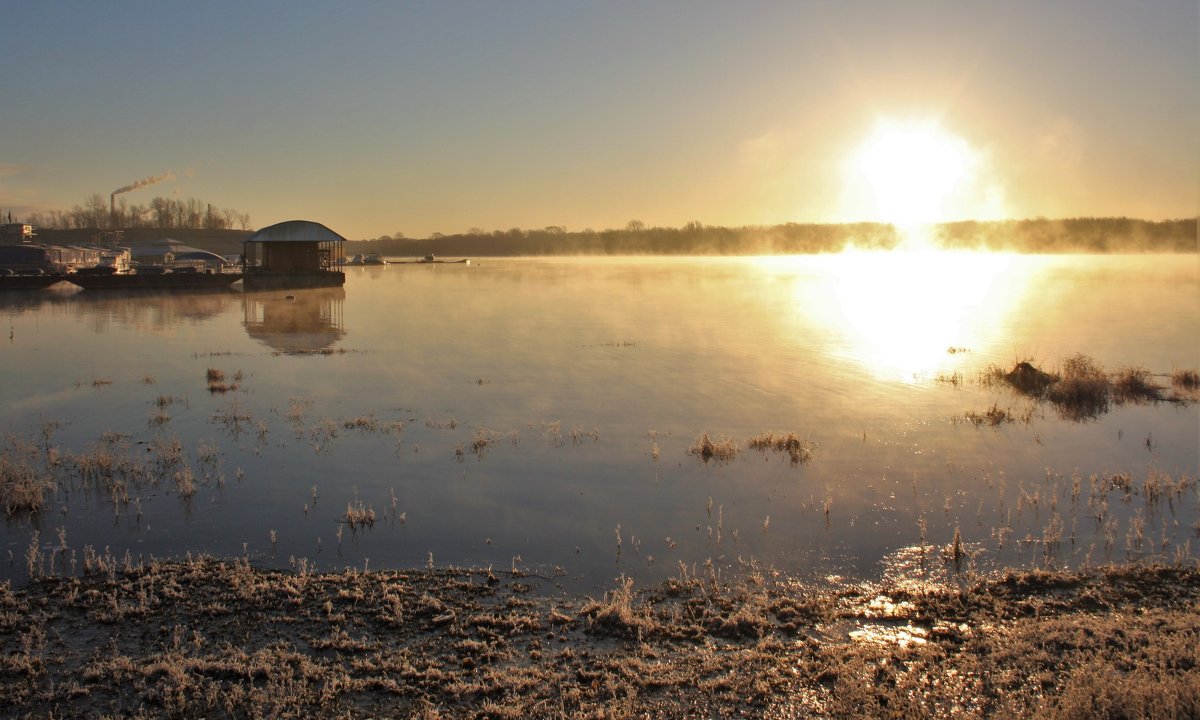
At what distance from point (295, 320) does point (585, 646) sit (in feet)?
112

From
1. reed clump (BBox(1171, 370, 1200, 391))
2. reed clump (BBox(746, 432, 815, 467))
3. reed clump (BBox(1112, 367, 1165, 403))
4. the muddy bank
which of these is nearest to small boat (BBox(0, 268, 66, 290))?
reed clump (BBox(746, 432, 815, 467))

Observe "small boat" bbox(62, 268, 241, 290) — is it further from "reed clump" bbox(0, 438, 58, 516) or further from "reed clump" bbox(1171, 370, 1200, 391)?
"reed clump" bbox(1171, 370, 1200, 391)

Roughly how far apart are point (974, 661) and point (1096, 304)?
4857cm

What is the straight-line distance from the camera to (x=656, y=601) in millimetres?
7793

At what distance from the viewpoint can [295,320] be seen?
37.9m

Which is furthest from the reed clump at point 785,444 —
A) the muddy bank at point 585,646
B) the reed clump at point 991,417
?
the muddy bank at point 585,646

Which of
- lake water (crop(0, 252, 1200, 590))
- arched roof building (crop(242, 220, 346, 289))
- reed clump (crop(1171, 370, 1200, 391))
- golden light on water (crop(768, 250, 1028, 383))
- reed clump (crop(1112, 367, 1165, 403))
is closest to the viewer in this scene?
lake water (crop(0, 252, 1200, 590))

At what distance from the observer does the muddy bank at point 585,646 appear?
5.89 metres

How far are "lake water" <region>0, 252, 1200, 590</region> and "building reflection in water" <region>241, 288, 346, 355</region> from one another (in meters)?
0.55

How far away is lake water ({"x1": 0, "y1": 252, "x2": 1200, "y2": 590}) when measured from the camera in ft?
30.8

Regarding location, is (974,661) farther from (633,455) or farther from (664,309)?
(664,309)

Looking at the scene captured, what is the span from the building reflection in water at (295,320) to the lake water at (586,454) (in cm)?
55

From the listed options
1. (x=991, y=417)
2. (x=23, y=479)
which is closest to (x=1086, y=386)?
(x=991, y=417)

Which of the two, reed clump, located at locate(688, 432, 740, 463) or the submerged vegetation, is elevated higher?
the submerged vegetation
